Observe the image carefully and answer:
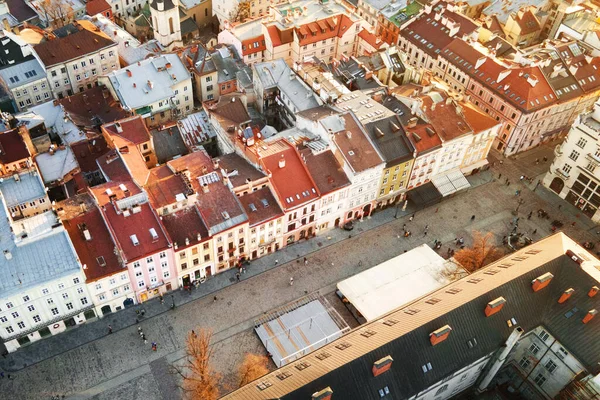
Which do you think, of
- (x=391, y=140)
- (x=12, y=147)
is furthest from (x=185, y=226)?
(x=391, y=140)

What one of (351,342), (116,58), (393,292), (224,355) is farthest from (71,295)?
(116,58)

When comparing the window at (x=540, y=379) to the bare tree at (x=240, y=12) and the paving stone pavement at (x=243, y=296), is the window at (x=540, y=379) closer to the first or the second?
the paving stone pavement at (x=243, y=296)

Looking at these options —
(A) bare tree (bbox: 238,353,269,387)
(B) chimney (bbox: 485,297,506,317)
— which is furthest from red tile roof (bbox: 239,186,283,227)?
(B) chimney (bbox: 485,297,506,317)

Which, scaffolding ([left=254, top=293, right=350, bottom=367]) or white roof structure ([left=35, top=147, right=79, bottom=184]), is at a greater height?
white roof structure ([left=35, top=147, right=79, bottom=184])

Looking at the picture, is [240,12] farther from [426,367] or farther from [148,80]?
[426,367]

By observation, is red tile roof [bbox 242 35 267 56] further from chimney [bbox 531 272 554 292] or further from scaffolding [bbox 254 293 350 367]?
chimney [bbox 531 272 554 292]

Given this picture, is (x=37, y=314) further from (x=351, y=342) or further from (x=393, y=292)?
(x=393, y=292)
